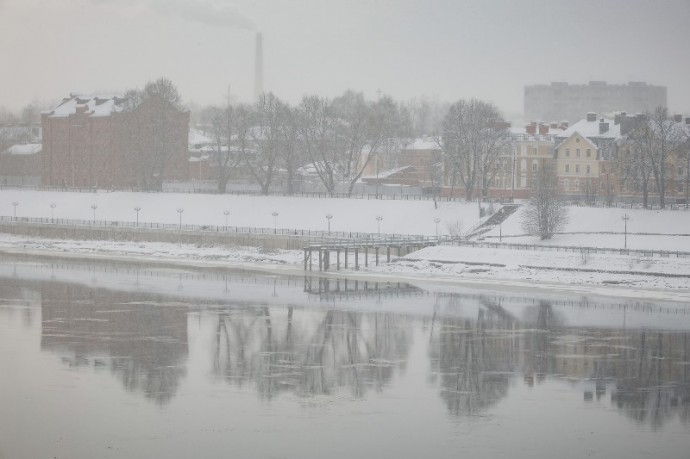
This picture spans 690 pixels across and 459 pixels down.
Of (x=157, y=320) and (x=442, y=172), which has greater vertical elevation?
(x=442, y=172)

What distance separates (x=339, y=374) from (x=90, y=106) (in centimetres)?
8587

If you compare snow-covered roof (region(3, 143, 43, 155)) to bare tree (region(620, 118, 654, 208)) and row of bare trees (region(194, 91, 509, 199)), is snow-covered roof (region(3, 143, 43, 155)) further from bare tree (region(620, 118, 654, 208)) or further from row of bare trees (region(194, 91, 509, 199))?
bare tree (region(620, 118, 654, 208))

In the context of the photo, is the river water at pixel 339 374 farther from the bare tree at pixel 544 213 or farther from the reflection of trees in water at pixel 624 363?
the bare tree at pixel 544 213

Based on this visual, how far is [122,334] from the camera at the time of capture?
4847cm

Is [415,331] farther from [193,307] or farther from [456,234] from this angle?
[456,234]

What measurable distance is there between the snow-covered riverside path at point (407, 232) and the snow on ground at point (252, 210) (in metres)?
0.10

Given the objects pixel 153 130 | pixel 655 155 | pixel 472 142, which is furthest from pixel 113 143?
pixel 655 155

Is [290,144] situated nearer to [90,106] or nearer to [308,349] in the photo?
[90,106]

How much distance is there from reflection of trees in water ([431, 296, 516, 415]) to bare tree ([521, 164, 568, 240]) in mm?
19814

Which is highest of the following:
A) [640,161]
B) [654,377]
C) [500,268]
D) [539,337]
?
[640,161]

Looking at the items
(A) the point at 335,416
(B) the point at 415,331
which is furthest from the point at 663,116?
(A) the point at 335,416

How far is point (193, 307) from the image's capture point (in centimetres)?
5688

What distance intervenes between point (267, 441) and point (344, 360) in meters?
11.4

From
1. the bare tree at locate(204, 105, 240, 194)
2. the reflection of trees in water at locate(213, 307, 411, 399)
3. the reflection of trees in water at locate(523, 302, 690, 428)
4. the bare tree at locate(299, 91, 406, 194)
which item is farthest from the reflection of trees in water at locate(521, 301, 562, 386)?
the bare tree at locate(204, 105, 240, 194)
